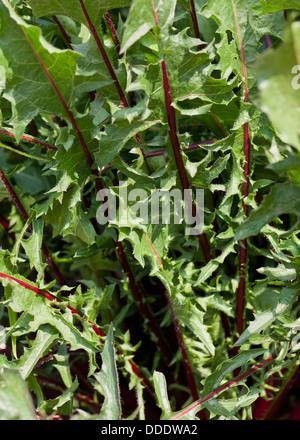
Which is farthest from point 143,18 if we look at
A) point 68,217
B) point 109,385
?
point 109,385

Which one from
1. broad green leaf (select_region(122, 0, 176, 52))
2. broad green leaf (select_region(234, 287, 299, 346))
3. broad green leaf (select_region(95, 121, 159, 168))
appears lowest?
broad green leaf (select_region(234, 287, 299, 346))

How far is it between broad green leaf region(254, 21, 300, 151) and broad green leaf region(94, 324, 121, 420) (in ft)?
0.95

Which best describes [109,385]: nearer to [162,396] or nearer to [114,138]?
[162,396]

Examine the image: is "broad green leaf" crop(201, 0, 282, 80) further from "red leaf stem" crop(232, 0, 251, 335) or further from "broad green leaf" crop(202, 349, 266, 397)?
"broad green leaf" crop(202, 349, 266, 397)

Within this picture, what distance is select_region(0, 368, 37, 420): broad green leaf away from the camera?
0.41 metres

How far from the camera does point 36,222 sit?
2.00 feet

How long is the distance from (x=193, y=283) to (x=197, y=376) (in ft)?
0.55

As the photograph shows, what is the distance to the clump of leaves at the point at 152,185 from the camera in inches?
19.5

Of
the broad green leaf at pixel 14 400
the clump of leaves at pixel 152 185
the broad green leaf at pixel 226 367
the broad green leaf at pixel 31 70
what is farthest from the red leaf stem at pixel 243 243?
the broad green leaf at pixel 14 400

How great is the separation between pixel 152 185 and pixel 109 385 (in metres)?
0.24

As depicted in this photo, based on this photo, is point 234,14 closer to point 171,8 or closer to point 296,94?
point 171,8

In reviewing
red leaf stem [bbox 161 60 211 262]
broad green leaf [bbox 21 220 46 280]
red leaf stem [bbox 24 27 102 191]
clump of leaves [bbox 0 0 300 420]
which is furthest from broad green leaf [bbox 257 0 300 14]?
broad green leaf [bbox 21 220 46 280]

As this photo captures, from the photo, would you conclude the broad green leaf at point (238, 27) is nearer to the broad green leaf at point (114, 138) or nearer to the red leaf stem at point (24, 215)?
the broad green leaf at point (114, 138)

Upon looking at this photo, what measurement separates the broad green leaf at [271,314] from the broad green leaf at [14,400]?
23 cm
